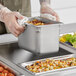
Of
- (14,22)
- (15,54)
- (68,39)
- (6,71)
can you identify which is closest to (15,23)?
(14,22)

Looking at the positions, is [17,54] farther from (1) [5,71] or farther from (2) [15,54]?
(1) [5,71]

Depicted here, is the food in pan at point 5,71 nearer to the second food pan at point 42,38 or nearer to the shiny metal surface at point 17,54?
the shiny metal surface at point 17,54

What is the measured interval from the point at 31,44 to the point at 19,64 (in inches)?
8.8

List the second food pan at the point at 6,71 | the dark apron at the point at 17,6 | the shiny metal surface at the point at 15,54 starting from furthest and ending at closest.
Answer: the dark apron at the point at 17,6, the shiny metal surface at the point at 15,54, the second food pan at the point at 6,71

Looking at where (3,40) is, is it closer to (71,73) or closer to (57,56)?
(57,56)

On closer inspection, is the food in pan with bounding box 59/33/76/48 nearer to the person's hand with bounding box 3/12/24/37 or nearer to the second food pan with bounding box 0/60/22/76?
the person's hand with bounding box 3/12/24/37

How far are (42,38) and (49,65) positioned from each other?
0.22m

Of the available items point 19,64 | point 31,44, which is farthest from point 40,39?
point 19,64

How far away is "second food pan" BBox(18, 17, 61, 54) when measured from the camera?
178 cm

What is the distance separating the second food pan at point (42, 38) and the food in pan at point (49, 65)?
13cm

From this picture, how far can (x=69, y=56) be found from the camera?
1849 mm

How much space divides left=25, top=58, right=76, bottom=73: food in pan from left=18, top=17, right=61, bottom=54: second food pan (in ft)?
0.42

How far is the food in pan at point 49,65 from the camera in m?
1.61

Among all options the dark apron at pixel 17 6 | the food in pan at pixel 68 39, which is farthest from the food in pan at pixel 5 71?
the dark apron at pixel 17 6
